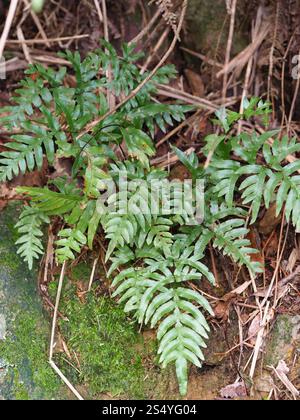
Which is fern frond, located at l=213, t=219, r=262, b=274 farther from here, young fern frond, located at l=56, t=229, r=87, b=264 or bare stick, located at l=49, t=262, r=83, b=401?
bare stick, located at l=49, t=262, r=83, b=401

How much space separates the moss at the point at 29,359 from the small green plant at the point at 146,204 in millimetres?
352

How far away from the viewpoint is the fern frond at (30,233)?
274 centimetres

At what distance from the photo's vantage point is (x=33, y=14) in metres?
3.73

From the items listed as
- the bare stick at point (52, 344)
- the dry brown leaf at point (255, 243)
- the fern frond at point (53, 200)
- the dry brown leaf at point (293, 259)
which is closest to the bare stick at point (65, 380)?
the bare stick at point (52, 344)

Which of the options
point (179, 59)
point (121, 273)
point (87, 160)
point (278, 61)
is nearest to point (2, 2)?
point (179, 59)

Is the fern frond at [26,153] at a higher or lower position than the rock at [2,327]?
higher

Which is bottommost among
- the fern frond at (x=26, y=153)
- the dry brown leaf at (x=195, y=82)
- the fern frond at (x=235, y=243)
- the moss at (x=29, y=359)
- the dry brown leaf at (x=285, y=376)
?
the dry brown leaf at (x=285, y=376)

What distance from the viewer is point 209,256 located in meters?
2.87

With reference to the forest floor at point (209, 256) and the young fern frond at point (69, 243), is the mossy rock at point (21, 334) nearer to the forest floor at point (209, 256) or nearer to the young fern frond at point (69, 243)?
the forest floor at point (209, 256)

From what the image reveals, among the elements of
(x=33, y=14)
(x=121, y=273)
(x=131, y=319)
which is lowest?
(x=131, y=319)

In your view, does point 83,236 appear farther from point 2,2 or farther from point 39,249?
point 2,2

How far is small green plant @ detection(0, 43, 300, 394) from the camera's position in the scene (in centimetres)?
255

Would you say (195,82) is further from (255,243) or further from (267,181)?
(255,243)
